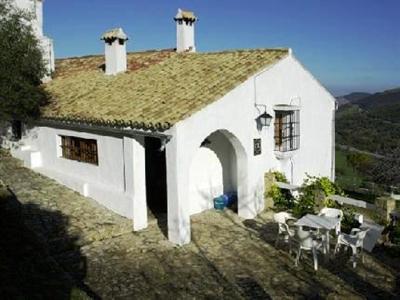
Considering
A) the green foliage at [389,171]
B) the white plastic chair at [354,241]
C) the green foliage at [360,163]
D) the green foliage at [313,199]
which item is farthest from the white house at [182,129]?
the green foliage at [360,163]

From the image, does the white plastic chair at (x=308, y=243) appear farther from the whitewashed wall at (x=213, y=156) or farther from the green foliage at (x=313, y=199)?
the green foliage at (x=313, y=199)

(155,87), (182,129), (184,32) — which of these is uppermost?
(184,32)

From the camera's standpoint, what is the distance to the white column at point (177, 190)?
10.7 meters

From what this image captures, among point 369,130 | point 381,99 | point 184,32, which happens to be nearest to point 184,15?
point 184,32

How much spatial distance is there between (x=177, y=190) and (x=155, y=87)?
13.7 ft

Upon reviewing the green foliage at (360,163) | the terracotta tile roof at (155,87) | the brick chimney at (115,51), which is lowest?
the green foliage at (360,163)

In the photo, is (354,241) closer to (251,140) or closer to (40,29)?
(251,140)

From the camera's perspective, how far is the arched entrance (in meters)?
13.6

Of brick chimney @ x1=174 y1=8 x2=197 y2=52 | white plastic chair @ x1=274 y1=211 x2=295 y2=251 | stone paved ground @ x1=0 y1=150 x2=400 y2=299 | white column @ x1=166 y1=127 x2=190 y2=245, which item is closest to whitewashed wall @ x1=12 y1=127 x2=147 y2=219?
stone paved ground @ x1=0 y1=150 x2=400 y2=299

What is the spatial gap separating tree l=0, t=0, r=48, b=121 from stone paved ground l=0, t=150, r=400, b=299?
292 centimetres

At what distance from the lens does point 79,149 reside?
47.9 ft

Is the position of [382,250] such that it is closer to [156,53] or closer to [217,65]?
[217,65]

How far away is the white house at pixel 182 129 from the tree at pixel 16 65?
1.01 metres

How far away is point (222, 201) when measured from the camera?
14.1 meters
